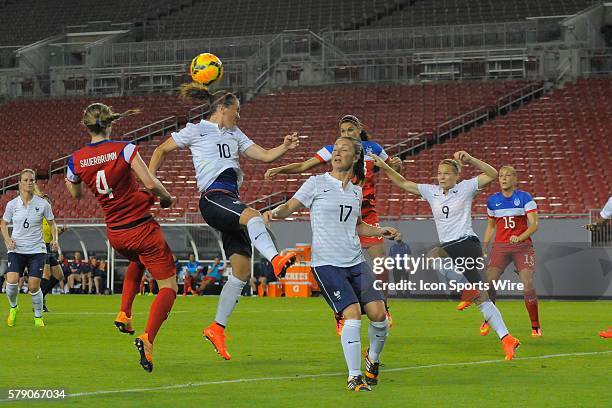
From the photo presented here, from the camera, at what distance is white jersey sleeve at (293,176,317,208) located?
9453mm

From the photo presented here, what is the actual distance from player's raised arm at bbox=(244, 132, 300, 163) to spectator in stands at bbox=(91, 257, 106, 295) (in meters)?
21.9

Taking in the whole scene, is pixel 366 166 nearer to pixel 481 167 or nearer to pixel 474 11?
pixel 481 167

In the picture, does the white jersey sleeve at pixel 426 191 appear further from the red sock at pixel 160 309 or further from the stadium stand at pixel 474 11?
the stadium stand at pixel 474 11

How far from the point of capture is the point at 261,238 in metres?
10.4

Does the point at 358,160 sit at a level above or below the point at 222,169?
above

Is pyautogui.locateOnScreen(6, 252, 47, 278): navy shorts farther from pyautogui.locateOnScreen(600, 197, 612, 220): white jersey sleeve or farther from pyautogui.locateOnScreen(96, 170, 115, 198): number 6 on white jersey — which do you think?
pyautogui.locateOnScreen(600, 197, 612, 220): white jersey sleeve

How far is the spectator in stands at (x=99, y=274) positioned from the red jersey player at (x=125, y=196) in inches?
871

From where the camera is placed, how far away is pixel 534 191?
3284cm

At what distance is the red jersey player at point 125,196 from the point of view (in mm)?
10484

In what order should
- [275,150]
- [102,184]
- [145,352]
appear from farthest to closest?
[275,150], [102,184], [145,352]

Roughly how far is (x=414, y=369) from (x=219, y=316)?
1.90 m

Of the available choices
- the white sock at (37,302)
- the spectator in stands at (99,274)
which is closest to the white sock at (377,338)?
the white sock at (37,302)

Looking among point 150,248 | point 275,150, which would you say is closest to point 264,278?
point 275,150

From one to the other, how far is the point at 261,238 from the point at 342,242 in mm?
1148
